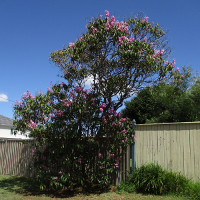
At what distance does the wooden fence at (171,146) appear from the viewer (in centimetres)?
652

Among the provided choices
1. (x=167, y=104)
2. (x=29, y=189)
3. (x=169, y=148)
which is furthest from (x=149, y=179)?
(x=167, y=104)

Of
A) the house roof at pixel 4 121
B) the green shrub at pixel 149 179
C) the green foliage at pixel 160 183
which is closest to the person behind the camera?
the green foliage at pixel 160 183

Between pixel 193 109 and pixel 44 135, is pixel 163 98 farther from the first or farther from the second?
pixel 44 135

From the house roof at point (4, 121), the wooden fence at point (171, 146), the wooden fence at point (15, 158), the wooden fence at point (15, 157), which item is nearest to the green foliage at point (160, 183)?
the wooden fence at point (171, 146)

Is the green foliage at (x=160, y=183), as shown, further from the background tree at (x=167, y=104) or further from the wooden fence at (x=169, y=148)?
the background tree at (x=167, y=104)

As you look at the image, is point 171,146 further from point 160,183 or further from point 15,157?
point 15,157

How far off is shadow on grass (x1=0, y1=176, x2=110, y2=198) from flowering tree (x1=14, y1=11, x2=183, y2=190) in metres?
0.24

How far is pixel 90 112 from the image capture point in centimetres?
724

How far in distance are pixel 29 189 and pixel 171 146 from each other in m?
4.68

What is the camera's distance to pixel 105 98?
798 centimetres

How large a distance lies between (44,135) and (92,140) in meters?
1.49

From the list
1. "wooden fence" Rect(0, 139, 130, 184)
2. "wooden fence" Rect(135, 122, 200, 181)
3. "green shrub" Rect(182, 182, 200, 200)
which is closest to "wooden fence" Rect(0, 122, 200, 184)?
"wooden fence" Rect(135, 122, 200, 181)

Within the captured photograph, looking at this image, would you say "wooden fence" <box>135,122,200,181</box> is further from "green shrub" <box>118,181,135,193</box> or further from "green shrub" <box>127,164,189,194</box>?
"green shrub" <box>118,181,135,193</box>

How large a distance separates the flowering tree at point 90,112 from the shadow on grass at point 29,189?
0.24 meters
